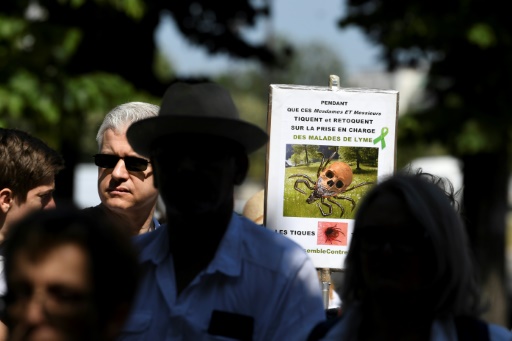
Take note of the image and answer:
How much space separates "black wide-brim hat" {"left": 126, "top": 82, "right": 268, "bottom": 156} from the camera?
3.62 meters

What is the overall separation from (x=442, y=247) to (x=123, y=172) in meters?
2.23

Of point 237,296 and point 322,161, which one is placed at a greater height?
point 322,161

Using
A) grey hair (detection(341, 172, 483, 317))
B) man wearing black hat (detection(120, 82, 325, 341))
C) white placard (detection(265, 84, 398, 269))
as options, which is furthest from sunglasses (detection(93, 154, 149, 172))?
grey hair (detection(341, 172, 483, 317))

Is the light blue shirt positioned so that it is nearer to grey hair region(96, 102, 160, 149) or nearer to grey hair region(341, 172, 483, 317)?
grey hair region(341, 172, 483, 317)

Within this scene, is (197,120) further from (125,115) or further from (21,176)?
(125,115)

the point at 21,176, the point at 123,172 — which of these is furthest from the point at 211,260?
the point at 123,172

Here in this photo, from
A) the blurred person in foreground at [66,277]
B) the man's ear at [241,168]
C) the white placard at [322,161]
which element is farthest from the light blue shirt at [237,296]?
the white placard at [322,161]

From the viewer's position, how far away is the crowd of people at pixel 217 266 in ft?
8.55

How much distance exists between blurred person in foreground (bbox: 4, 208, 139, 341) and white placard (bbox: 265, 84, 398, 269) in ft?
7.12

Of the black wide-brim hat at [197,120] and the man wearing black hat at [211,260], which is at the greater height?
the black wide-brim hat at [197,120]

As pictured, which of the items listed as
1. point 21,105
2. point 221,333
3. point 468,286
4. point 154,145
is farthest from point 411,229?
point 21,105

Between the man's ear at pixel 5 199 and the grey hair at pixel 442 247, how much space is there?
1.94 meters

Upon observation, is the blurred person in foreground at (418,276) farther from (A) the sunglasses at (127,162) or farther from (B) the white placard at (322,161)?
(A) the sunglasses at (127,162)

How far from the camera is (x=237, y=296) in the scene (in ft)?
11.4
